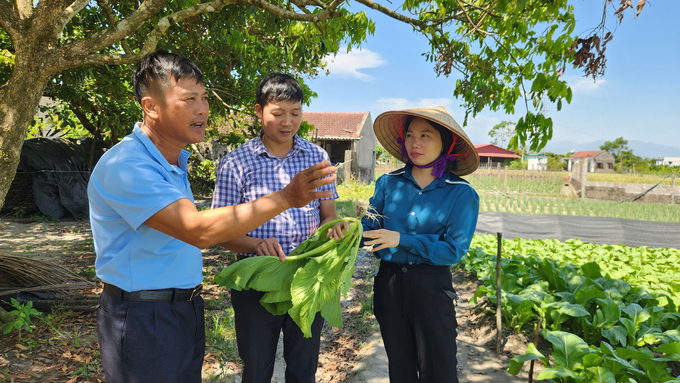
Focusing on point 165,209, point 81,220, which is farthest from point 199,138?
point 81,220

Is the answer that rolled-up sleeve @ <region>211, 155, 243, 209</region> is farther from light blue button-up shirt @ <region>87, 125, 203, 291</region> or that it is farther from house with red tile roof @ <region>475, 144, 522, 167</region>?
house with red tile roof @ <region>475, 144, 522, 167</region>

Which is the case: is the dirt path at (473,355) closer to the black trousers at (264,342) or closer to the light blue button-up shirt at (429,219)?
the black trousers at (264,342)

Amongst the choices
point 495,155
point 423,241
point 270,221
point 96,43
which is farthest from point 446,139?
point 495,155

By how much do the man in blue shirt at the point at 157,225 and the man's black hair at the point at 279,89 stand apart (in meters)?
0.51

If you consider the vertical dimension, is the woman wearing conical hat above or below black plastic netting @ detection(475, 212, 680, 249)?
above

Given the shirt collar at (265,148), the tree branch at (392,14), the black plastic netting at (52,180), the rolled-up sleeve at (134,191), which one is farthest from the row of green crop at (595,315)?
the black plastic netting at (52,180)

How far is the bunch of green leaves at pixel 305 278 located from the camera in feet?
5.49

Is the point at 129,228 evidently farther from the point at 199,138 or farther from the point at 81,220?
the point at 81,220

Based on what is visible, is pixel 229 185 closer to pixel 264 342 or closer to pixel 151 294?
pixel 151 294

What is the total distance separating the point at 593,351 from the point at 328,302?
204 centimetres

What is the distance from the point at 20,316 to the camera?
3.36m

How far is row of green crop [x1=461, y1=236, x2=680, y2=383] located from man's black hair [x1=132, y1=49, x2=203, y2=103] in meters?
2.63

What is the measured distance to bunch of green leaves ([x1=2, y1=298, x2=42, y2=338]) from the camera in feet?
10.5

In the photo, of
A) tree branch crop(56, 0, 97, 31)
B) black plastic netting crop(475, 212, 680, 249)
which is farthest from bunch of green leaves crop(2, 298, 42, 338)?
black plastic netting crop(475, 212, 680, 249)
